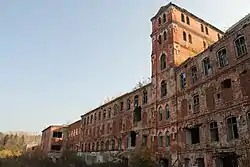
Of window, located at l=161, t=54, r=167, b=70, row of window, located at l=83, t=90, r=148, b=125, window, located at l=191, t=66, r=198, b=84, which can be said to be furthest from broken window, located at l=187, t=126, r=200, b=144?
row of window, located at l=83, t=90, r=148, b=125

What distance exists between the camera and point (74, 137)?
171 feet

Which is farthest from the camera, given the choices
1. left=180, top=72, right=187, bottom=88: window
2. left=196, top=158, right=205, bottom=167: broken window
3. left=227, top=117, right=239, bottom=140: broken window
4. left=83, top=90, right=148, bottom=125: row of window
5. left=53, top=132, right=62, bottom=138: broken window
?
left=53, top=132, right=62, bottom=138: broken window

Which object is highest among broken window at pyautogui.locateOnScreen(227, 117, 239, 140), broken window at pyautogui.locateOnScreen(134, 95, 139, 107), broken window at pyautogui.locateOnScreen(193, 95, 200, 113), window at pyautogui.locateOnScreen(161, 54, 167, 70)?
window at pyautogui.locateOnScreen(161, 54, 167, 70)

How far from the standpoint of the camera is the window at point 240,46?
17.6 m

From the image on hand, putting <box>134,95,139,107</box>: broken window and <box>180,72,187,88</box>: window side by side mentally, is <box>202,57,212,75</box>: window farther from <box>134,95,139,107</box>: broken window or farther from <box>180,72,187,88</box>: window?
<box>134,95,139,107</box>: broken window

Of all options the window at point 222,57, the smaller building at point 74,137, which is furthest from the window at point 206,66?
the smaller building at point 74,137

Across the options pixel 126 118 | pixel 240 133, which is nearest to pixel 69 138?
pixel 126 118

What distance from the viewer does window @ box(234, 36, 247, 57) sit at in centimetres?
1759

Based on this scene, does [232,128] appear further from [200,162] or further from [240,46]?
[240,46]

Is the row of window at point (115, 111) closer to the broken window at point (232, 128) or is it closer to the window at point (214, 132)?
the window at point (214, 132)

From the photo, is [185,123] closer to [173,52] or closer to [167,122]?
[167,122]

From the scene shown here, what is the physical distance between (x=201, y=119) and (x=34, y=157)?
104 ft

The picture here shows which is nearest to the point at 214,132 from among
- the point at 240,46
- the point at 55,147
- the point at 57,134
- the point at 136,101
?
the point at 240,46

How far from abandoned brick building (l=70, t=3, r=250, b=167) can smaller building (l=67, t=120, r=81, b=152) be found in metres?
12.6
